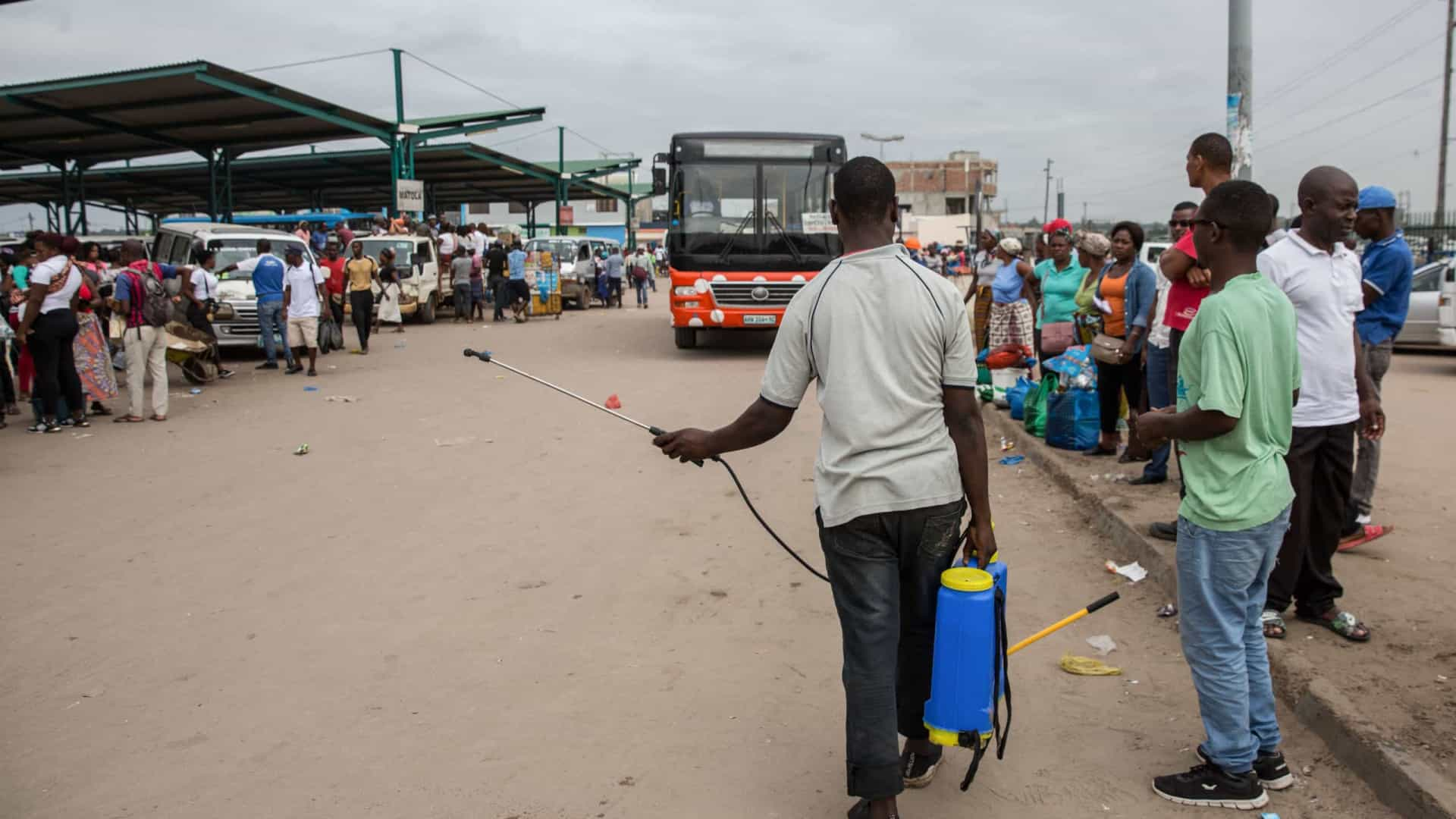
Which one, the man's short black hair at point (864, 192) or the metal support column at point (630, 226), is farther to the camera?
the metal support column at point (630, 226)

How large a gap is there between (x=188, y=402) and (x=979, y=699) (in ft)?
37.6

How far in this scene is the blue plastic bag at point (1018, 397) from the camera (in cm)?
967

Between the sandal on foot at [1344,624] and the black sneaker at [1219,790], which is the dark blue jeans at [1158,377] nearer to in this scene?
the sandal on foot at [1344,624]

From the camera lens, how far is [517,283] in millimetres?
23969

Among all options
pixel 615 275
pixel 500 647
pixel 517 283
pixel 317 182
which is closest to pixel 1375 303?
pixel 500 647

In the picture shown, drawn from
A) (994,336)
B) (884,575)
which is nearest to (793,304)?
(884,575)

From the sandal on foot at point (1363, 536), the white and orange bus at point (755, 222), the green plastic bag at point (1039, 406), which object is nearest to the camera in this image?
the sandal on foot at point (1363, 536)

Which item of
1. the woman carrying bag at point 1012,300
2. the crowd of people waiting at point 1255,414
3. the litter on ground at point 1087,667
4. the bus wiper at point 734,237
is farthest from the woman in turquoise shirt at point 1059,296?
the bus wiper at point 734,237

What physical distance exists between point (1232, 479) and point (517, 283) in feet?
72.4

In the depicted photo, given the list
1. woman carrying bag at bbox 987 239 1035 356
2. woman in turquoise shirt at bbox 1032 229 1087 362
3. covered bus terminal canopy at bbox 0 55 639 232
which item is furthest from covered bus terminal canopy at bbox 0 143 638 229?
woman in turquoise shirt at bbox 1032 229 1087 362

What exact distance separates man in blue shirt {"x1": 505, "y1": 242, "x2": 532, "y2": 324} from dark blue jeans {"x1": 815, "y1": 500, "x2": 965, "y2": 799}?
2154 cm

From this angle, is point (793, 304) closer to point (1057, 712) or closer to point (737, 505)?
point (1057, 712)

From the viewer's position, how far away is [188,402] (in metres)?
12.1

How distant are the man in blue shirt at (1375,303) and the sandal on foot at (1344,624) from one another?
1.10m
